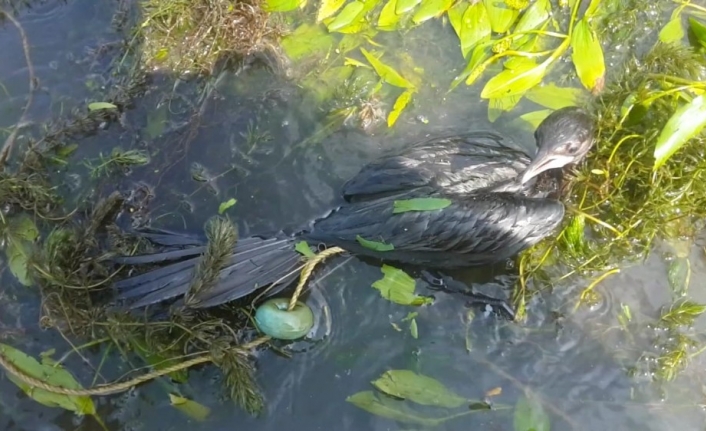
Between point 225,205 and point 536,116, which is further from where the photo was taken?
point 536,116

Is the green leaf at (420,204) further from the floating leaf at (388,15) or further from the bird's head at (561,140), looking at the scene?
the floating leaf at (388,15)

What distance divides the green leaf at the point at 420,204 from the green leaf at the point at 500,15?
1.05 m

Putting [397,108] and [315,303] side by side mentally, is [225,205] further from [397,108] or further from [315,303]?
[397,108]

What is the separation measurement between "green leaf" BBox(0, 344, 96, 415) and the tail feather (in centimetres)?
35

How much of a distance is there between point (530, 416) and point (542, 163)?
98cm

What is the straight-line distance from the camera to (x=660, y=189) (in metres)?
2.65

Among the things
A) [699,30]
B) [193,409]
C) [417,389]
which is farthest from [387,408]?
[699,30]

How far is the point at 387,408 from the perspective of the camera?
2500mm

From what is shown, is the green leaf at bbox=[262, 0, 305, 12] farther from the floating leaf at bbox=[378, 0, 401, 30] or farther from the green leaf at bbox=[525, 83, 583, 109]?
the green leaf at bbox=[525, 83, 583, 109]

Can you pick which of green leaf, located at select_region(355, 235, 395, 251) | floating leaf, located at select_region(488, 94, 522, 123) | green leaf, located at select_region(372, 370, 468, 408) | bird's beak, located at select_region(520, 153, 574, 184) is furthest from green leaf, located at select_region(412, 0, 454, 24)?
green leaf, located at select_region(372, 370, 468, 408)

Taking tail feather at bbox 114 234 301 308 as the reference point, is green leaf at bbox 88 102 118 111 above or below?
above

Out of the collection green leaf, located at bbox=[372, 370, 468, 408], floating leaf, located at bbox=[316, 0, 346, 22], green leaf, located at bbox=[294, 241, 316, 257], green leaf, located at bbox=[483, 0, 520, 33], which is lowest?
green leaf, located at bbox=[372, 370, 468, 408]

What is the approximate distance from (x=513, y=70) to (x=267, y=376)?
170 cm

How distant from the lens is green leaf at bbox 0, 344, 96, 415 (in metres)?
2.43
